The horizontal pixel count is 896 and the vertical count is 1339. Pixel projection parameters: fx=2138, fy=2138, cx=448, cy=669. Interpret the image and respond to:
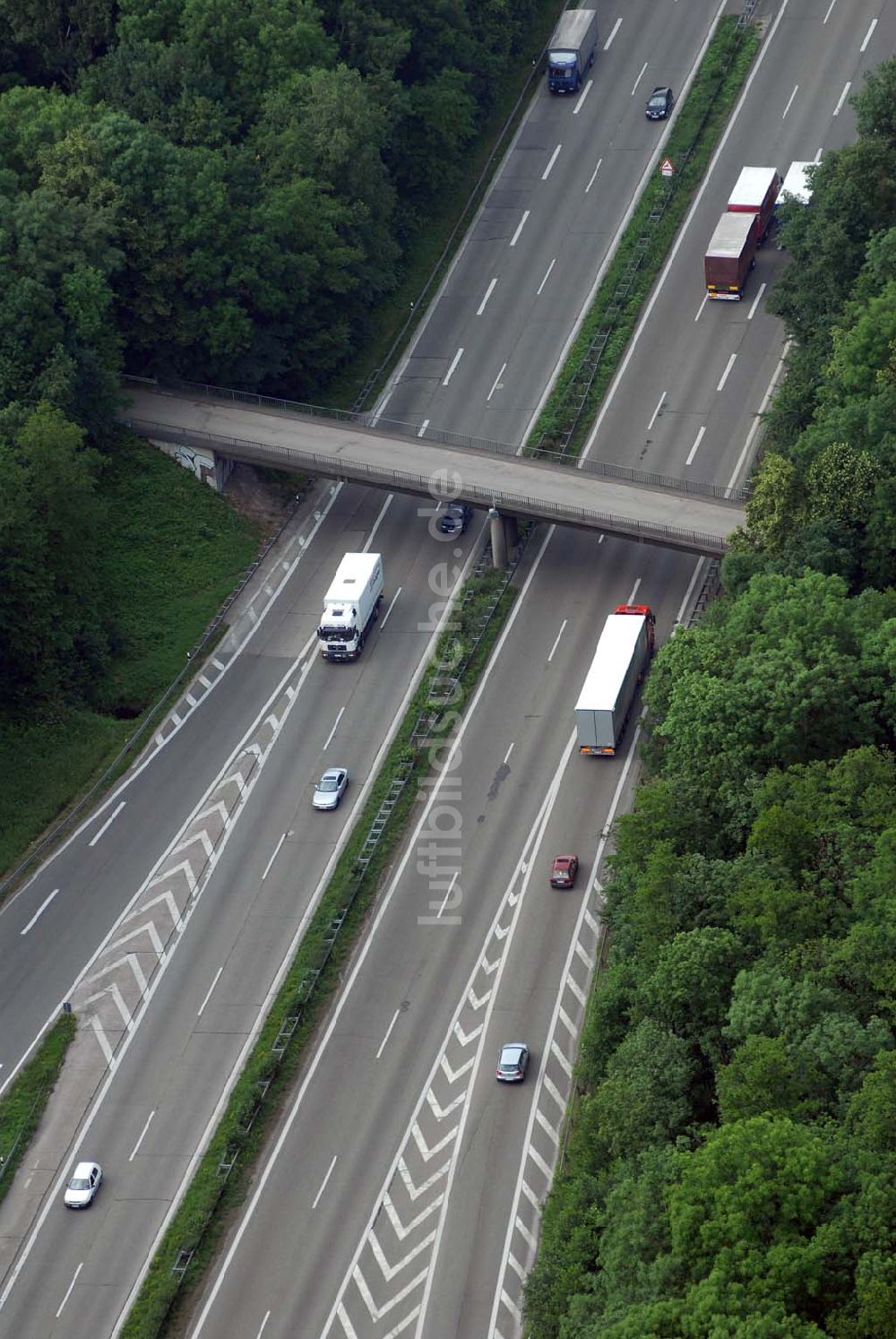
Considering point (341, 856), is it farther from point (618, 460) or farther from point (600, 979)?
point (618, 460)

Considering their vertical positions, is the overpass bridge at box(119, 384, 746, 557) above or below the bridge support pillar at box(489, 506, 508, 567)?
above

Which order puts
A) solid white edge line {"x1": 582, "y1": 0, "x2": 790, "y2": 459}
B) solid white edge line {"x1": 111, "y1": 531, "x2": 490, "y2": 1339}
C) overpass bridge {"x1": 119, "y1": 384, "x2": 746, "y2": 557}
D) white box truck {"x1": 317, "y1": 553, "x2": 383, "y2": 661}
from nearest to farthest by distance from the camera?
solid white edge line {"x1": 111, "y1": 531, "x2": 490, "y2": 1339}
white box truck {"x1": 317, "y1": 553, "x2": 383, "y2": 661}
overpass bridge {"x1": 119, "y1": 384, "x2": 746, "y2": 557}
solid white edge line {"x1": 582, "y1": 0, "x2": 790, "y2": 459}

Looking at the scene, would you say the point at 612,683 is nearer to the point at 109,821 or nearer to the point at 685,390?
the point at 109,821

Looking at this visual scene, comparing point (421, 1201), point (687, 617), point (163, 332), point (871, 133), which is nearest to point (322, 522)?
point (163, 332)

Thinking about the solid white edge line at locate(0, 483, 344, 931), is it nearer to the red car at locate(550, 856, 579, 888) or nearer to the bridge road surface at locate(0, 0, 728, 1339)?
the bridge road surface at locate(0, 0, 728, 1339)

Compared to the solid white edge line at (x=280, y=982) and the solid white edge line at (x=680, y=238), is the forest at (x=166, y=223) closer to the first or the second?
the solid white edge line at (x=280, y=982)

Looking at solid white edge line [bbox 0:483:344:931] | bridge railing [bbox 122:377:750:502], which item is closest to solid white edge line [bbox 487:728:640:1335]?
bridge railing [bbox 122:377:750:502]
